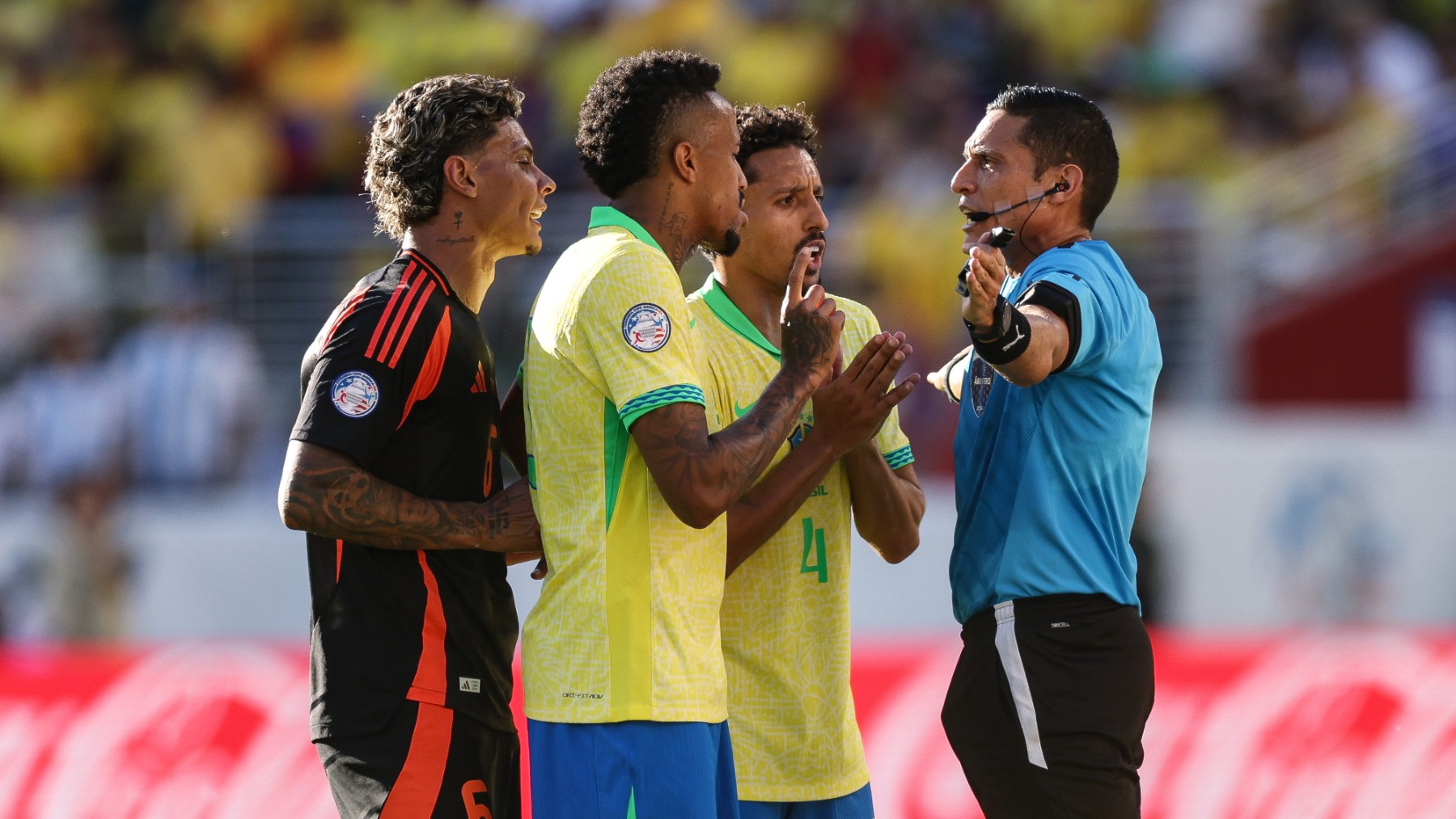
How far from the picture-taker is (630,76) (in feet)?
11.9

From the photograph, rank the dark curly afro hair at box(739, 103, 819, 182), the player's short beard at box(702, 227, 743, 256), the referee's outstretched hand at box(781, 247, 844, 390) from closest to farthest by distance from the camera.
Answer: the referee's outstretched hand at box(781, 247, 844, 390), the player's short beard at box(702, 227, 743, 256), the dark curly afro hair at box(739, 103, 819, 182)

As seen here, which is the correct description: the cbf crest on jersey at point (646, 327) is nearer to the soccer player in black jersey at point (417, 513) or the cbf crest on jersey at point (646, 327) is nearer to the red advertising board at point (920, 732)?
the soccer player in black jersey at point (417, 513)

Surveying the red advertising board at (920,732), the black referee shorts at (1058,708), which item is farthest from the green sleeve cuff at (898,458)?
the red advertising board at (920,732)

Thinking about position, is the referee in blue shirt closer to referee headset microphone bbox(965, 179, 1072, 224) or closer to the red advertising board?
referee headset microphone bbox(965, 179, 1072, 224)

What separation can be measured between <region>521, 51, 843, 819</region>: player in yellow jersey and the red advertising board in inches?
133

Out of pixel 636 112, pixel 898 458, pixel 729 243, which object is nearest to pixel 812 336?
pixel 729 243

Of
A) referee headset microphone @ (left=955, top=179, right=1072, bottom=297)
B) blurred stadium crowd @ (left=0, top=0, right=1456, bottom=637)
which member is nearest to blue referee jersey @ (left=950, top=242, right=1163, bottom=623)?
referee headset microphone @ (left=955, top=179, right=1072, bottom=297)

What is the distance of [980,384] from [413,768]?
1481 mm

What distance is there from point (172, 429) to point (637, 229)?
309 inches

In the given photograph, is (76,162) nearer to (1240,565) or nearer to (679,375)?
(1240,565)

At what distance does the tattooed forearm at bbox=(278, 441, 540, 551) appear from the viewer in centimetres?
352

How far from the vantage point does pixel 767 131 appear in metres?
4.15

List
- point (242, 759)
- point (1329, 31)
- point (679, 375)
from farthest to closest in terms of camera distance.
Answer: point (1329, 31) → point (242, 759) → point (679, 375)

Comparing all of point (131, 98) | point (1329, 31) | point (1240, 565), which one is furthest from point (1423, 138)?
point (131, 98)
